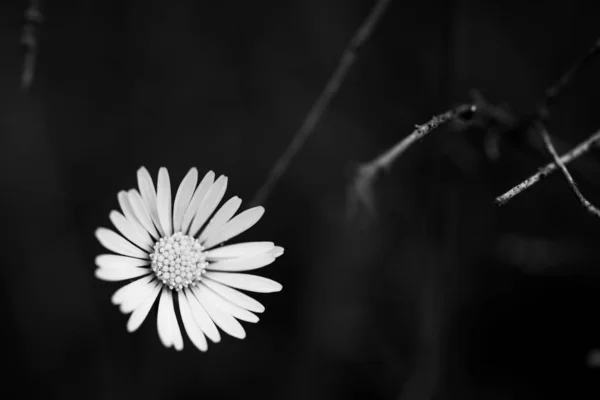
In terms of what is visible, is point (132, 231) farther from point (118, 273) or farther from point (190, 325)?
point (190, 325)

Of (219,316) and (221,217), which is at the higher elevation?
(221,217)

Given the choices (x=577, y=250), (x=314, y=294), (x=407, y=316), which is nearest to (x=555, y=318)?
(x=577, y=250)

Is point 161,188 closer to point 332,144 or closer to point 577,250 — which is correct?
point 332,144

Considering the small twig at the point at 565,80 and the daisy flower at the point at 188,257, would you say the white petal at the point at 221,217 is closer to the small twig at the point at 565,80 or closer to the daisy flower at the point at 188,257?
the daisy flower at the point at 188,257

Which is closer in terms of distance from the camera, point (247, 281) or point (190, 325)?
point (190, 325)

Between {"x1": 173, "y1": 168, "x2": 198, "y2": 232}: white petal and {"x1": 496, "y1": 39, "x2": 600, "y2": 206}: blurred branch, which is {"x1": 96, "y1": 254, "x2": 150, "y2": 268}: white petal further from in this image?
{"x1": 496, "y1": 39, "x2": 600, "y2": 206}: blurred branch

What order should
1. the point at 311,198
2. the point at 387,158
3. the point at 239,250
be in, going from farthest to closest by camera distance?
the point at 311,198 < the point at 239,250 < the point at 387,158

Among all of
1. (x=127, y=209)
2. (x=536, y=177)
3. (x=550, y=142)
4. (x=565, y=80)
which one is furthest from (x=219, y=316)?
(x=565, y=80)
